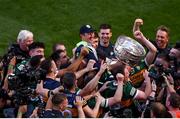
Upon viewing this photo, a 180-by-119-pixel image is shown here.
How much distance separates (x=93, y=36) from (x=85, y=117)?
209cm

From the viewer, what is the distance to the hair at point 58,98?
6.19 metres

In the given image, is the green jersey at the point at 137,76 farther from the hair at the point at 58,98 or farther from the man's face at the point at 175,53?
the hair at the point at 58,98

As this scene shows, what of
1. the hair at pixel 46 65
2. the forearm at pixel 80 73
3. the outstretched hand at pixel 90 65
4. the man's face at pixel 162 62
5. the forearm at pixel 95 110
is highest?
the hair at pixel 46 65

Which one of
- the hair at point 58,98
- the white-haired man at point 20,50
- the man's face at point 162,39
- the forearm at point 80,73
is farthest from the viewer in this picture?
the man's face at point 162,39

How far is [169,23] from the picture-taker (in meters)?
13.7

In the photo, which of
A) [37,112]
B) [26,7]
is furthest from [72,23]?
[37,112]

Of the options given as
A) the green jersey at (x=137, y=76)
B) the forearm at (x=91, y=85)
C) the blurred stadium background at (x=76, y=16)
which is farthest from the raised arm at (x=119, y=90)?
the blurred stadium background at (x=76, y=16)

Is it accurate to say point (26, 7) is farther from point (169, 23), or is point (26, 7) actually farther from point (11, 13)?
point (169, 23)

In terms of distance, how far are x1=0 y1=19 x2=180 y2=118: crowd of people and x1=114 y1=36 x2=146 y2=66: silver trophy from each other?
0.07m

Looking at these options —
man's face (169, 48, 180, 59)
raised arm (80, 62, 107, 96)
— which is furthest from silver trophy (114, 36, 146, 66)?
man's face (169, 48, 180, 59)

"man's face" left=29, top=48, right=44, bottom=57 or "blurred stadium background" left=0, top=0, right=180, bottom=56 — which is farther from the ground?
"man's face" left=29, top=48, right=44, bottom=57

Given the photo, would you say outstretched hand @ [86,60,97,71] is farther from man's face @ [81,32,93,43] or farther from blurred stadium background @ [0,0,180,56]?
blurred stadium background @ [0,0,180,56]

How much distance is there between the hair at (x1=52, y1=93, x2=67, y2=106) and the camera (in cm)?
619

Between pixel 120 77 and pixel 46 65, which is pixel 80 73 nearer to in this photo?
pixel 46 65
